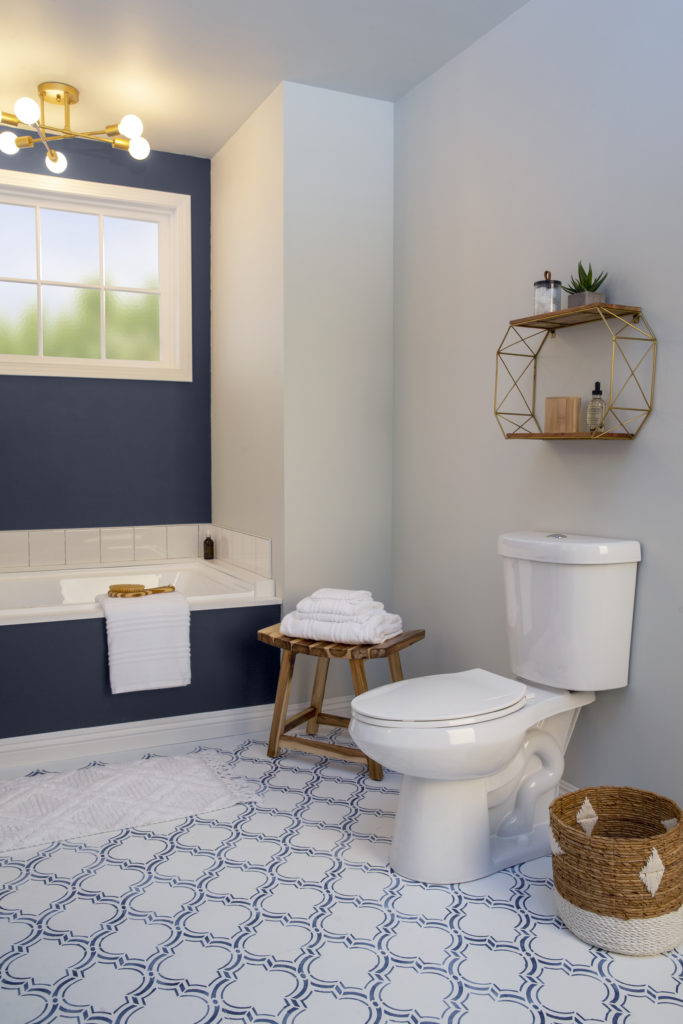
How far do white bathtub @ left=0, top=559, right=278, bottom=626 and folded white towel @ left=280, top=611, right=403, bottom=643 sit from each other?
440 millimetres

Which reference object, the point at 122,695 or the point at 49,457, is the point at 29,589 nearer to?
the point at 49,457

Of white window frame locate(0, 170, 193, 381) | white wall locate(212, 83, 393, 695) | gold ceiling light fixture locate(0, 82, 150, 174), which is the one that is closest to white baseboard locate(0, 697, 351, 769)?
white wall locate(212, 83, 393, 695)

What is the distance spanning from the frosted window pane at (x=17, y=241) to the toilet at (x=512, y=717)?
2.70 meters

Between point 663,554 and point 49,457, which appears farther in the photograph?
point 49,457

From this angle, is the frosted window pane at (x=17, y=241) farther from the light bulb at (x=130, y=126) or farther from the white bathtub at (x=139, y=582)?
the white bathtub at (x=139, y=582)

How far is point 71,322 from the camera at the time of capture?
12.9ft

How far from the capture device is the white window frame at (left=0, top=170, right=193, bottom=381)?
3.76 m

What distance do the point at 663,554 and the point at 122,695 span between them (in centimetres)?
192

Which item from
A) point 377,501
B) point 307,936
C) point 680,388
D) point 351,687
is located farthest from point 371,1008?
point 377,501

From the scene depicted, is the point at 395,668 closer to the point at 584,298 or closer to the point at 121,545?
the point at 584,298

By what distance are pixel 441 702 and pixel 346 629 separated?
713mm

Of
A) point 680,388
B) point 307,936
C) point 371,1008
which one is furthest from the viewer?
point 680,388

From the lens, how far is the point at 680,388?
6.86ft

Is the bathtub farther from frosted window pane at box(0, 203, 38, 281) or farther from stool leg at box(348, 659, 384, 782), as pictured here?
frosted window pane at box(0, 203, 38, 281)
